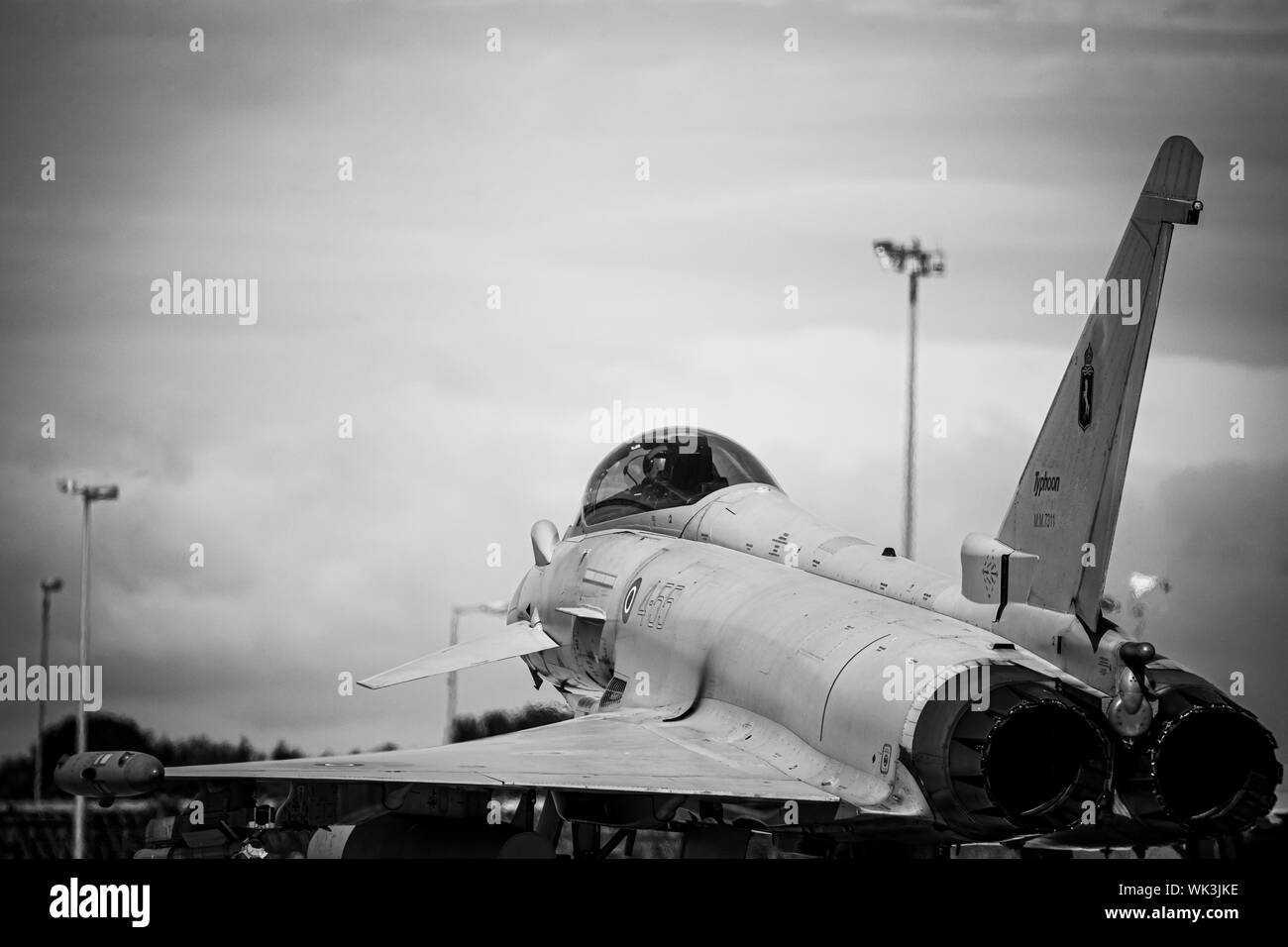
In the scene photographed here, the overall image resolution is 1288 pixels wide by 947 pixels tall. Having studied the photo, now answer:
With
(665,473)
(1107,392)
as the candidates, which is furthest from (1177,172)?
(665,473)

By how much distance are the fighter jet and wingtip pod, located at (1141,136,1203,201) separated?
18 mm

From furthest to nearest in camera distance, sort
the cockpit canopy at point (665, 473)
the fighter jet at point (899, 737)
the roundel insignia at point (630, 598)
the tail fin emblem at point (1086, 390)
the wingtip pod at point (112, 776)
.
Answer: the cockpit canopy at point (665, 473) → the roundel insignia at point (630, 598) → the tail fin emblem at point (1086, 390) → the fighter jet at point (899, 737) → the wingtip pod at point (112, 776)

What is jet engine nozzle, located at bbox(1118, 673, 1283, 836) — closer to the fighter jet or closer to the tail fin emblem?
the fighter jet

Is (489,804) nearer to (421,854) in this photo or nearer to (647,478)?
(421,854)

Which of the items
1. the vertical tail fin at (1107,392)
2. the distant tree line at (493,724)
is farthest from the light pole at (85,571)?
the vertical tail fin at (1107,392)

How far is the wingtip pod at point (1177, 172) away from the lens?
983cm

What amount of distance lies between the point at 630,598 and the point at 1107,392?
661cm

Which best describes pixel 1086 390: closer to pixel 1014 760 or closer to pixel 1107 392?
pixel 1107 392

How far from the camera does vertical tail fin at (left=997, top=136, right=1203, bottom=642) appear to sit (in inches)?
386

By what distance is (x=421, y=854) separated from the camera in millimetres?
11414

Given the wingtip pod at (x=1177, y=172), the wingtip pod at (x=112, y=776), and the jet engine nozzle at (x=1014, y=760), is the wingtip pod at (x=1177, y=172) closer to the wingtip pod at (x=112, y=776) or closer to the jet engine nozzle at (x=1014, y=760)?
the jet engine nozzle at (x=1014, y=760)

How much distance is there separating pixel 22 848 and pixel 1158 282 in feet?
52.4

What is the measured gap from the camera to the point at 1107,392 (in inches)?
389

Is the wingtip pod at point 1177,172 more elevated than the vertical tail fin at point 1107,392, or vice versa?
the wingtip pod at point 1177,172
